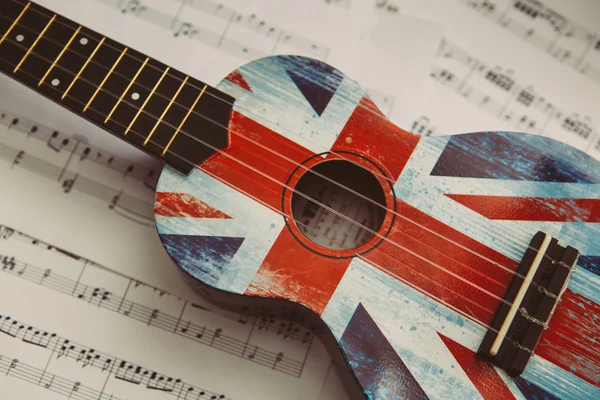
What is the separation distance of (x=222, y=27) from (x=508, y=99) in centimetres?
80

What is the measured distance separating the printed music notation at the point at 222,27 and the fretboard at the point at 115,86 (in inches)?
12.4

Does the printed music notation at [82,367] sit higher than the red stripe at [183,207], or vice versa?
the red stripe at [183,207]

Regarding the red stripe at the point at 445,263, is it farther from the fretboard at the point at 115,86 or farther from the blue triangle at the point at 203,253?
the fretboard at the point at 115,86

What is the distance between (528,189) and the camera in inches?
42.1

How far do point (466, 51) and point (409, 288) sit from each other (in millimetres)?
770

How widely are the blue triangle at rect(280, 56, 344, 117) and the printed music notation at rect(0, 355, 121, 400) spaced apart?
78 cm

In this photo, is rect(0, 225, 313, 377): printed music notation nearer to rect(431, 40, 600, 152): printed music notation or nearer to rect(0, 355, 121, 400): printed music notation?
rect(0, 355, 121, 400): printed music notation

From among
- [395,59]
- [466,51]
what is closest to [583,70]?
[466,51]

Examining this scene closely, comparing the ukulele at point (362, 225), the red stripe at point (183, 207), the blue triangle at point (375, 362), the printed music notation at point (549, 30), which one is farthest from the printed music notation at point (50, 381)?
the printed music notation at point (549, 30)

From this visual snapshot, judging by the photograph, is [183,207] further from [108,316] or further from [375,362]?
[375,362]

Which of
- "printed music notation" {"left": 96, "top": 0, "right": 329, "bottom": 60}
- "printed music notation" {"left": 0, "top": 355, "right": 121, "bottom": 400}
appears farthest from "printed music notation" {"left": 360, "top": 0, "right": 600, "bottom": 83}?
"printed music notation" {"left": 0, "top": 355, "right": 121, "bottom": 400}

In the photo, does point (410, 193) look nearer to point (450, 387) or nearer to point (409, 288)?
point (409, 288)

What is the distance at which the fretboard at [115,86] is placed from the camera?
1081 millimetres

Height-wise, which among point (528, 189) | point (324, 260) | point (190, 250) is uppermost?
point (528, 189)
